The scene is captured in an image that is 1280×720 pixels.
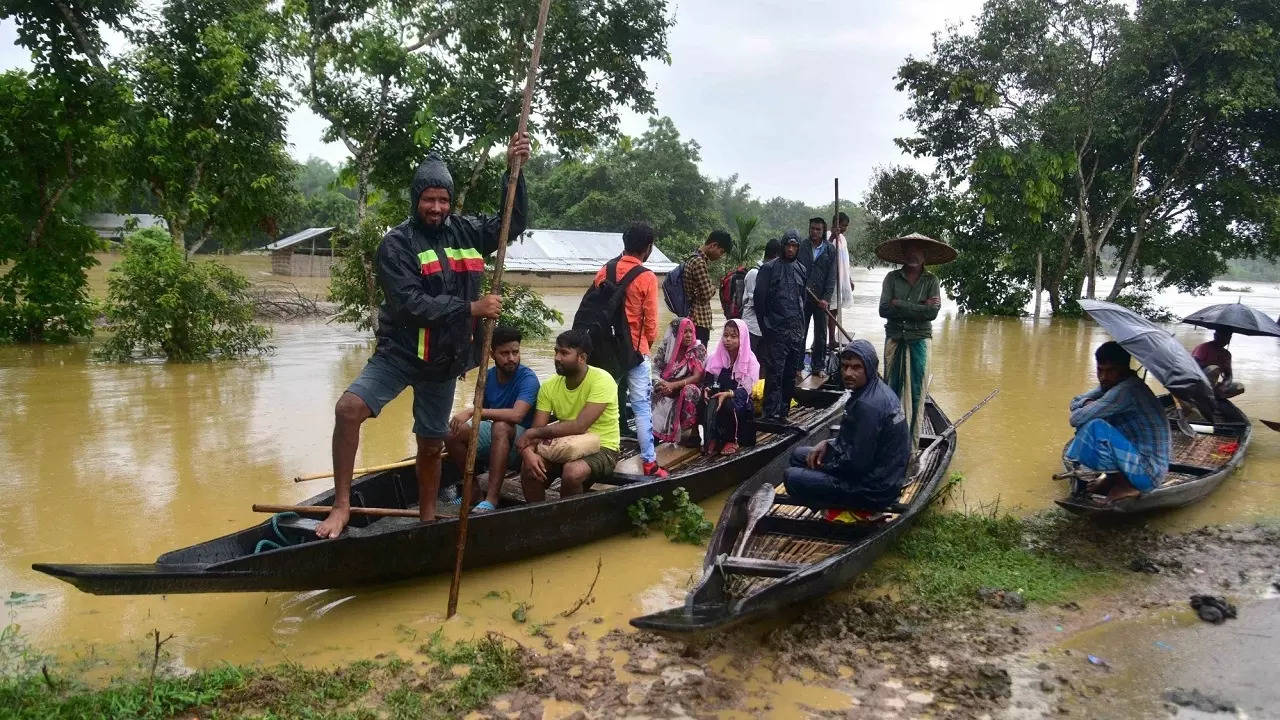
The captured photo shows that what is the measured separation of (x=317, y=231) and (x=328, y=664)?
28.3 m

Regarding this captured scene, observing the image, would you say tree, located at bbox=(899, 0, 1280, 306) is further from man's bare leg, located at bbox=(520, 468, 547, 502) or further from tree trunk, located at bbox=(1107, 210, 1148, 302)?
man's bare leg, located at bbox=(520, 468, 547, 502)

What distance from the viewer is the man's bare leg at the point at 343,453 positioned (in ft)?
13.1

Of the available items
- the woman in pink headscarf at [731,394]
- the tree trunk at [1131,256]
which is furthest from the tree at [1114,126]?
the woman in pink headscarf at [731,394]

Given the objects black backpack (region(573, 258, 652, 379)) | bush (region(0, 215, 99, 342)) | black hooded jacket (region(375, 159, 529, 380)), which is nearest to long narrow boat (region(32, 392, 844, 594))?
black backpack (region(573, 258, 652, 379))

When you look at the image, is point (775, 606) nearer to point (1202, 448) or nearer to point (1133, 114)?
point (1202, 448)

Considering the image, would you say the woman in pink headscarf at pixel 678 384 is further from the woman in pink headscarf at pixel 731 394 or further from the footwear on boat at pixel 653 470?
the footwear on boat at pixel 653 470

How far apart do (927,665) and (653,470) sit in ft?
7.75

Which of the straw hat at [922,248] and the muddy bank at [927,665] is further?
the straw hat at [922,248]

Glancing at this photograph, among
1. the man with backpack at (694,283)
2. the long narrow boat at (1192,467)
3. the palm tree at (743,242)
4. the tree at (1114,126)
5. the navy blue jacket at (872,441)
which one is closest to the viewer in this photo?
the navy blue jacket at (872,441)

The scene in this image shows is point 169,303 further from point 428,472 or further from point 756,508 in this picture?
point 756,508

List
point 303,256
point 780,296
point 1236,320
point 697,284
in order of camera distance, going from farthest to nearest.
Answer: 1. point 303,256
2. point 697,284
3. point 780,296
4. point 1236,320

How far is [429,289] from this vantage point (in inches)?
161

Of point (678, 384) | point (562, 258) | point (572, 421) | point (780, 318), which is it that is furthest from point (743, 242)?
point (572, 421)

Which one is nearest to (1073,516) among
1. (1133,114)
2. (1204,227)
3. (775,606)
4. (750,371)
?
(750,371)
